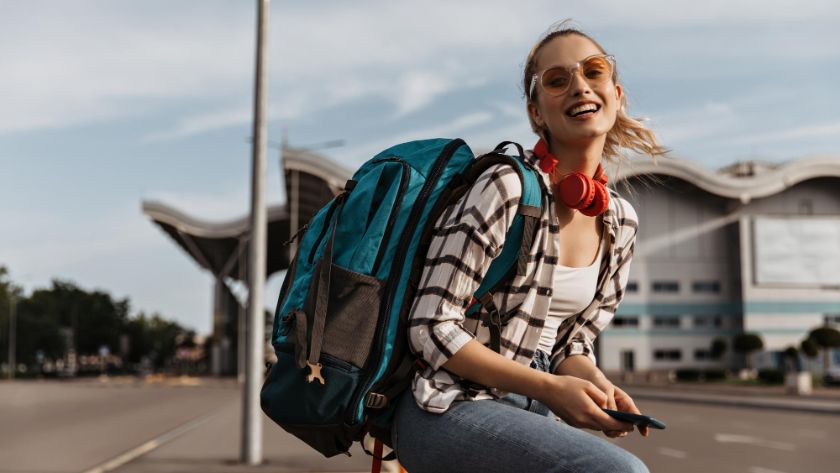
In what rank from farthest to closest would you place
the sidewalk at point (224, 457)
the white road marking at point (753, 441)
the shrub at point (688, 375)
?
the shrub at point (688, 375) → the white road marking at point (753, 441) → the sidewalk at point (224, 457)

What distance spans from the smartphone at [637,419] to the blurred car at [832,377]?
5429 cm

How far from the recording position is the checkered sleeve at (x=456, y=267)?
1.75 meters

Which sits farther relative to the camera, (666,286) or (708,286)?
(708,286)

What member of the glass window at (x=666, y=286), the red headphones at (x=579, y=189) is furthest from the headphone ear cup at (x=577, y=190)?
the glass window at (x=666, y=286)

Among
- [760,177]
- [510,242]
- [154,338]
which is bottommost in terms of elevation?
[154,338]

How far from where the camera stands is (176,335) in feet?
552

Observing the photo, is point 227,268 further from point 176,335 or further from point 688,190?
point 176,335

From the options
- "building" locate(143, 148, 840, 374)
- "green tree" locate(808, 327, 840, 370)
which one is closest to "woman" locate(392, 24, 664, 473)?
"green tree" locate(808, 327, 840, 370)

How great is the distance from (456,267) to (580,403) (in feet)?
1.05

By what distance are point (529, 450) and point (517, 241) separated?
0.44m

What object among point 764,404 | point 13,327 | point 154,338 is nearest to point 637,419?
point 764,404

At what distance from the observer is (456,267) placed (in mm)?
1756

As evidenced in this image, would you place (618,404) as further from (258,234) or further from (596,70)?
(258,234)

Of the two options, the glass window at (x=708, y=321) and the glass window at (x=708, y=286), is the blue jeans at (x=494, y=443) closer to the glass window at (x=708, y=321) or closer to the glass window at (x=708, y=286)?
the glass window at (x=708, y=321)
